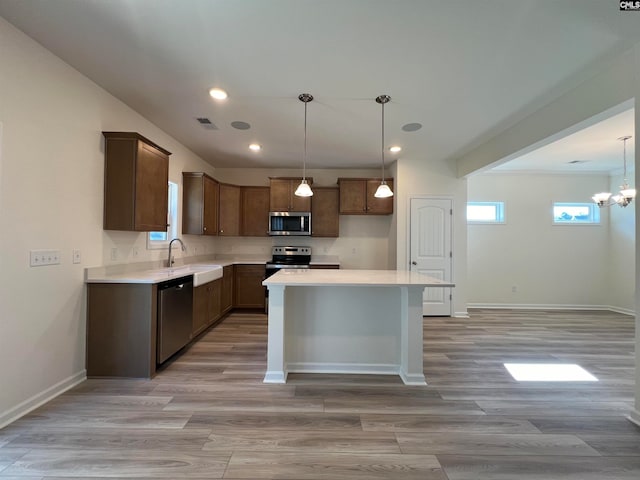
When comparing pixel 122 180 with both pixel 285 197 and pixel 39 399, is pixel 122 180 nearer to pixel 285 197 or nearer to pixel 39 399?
pixel 39 399

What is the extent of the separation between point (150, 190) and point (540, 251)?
661 centimetres

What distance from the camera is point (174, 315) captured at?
2.99 metres

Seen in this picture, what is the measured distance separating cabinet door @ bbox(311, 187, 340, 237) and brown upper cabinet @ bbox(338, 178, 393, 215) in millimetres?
162

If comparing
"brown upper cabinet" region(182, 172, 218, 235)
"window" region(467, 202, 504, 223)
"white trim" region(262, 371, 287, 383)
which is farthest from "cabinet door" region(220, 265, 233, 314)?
"window" region(467, 202, 504, 223)

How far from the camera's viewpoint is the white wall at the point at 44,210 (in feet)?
6.49

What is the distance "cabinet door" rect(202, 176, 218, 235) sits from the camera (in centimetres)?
458

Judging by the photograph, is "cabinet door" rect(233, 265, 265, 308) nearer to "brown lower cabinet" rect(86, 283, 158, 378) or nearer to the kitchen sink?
the kitchen sink

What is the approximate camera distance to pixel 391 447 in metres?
1.79

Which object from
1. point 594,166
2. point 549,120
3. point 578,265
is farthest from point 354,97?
point 578,265

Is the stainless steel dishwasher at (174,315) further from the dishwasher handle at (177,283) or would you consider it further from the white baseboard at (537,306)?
the white baseboard at (537,306)

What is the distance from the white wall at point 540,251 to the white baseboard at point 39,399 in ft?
19.8

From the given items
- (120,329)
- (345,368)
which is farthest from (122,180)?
(345,368)

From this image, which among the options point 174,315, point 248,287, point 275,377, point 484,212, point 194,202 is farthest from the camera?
point 484,212

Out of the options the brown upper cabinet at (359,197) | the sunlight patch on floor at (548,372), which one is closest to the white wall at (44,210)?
the brown upper cabinet at (359,197)
